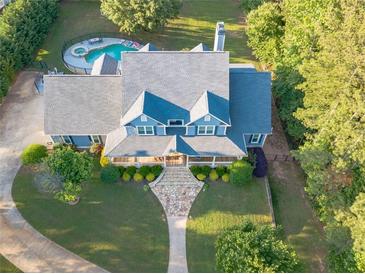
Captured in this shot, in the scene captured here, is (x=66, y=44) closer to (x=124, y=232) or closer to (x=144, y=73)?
(x=144, y=73)

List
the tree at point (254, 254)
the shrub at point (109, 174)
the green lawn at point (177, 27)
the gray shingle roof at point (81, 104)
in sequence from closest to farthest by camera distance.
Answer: the tree at point (254, 254), the shrub at point (109, 174), the gray shingle roof at point (81, 104), the green lawn at point (177, 27)

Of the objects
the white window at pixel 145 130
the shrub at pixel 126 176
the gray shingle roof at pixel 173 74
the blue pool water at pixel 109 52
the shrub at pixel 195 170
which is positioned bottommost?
the shrub at pixel 126 176

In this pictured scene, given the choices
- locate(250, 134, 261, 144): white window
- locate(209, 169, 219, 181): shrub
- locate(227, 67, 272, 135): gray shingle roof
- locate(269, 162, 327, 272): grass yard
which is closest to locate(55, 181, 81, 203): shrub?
locate(209, 169, 219, 181): shrub

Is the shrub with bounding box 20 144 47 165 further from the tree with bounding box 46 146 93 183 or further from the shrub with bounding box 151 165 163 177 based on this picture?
the shrub with bounding box 151 165 163 177

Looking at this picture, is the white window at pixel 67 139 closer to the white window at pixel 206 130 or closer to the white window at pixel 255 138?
the white window at pixel 206 130

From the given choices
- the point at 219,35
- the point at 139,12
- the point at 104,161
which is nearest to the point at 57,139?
the point at 104,161

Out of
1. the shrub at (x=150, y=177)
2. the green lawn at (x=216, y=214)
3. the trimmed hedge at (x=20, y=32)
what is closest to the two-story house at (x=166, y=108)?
the shrub at (x=150, y=177)

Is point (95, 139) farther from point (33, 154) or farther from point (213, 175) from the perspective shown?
point (213, 175)

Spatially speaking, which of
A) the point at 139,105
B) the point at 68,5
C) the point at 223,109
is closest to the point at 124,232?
the point at 139,105
